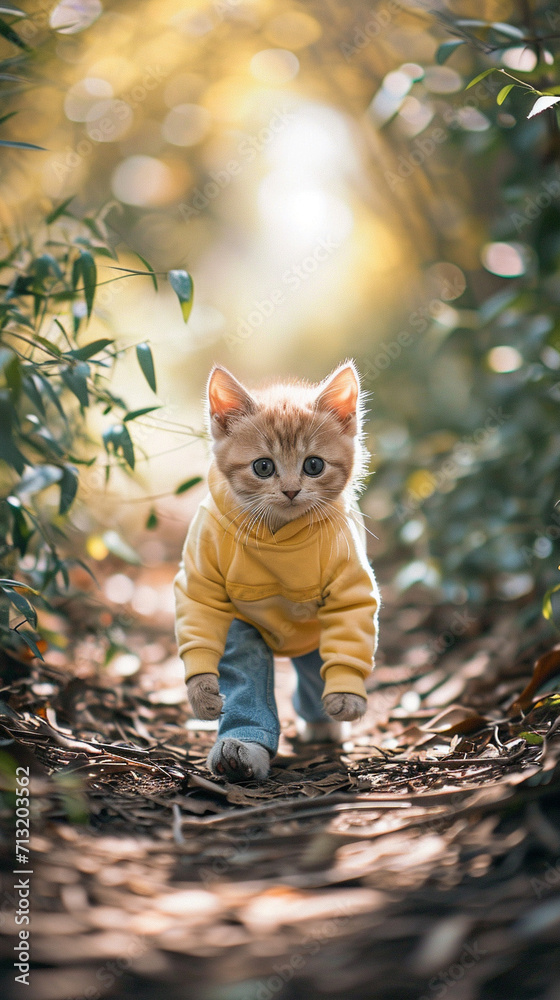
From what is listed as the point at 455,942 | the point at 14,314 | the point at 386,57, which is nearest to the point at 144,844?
the point at 455,942

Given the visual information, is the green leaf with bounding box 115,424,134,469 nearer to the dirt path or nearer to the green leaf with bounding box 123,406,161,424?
the green leaf with bounding box 123,406,161,424

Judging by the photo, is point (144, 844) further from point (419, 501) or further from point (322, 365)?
point (322, 365)

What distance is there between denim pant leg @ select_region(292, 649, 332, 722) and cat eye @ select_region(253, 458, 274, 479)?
0.68 m

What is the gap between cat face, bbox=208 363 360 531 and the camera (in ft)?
6.40

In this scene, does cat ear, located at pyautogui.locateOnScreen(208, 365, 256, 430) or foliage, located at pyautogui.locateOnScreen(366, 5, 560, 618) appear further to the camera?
foliage, located at pyautogui.locateOnScreen(366, 5, 560, 618)

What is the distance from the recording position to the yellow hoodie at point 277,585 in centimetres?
195

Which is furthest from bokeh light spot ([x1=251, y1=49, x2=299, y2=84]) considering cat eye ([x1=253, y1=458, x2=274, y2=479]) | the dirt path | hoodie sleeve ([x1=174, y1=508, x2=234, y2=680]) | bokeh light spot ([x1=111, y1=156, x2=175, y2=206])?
the dirt path

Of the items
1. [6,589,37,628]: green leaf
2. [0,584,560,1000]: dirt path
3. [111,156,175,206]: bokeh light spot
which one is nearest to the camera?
[0,584,560,1000]: dirt path

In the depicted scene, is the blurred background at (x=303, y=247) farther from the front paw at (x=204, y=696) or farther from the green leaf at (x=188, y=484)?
the front paw at (x=204, y=696)

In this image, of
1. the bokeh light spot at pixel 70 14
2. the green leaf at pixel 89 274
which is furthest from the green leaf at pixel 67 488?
the bokeh light spot at pixel 70 14

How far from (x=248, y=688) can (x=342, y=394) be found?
2.87 feet

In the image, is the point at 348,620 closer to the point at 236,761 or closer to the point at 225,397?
the point at 236,761

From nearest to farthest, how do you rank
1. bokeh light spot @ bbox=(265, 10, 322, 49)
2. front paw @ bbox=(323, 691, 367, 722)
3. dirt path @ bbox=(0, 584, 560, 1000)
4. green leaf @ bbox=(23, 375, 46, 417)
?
1. dirt path @ bbox=(0, 584, 560, 1000)
2. front paw @ bbox=(323, 691, 367, 722)
3. green leaf @ bbox=(23, 375, 46, 417)
4. bokeh light spot @ bbox=(265, 10, 322, 49)

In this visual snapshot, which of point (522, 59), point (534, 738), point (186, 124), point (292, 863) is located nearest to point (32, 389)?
point (292, 863)
